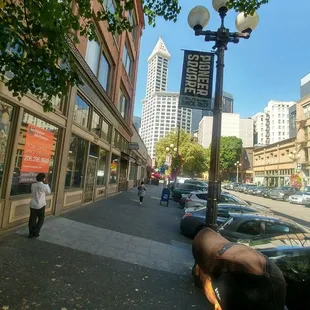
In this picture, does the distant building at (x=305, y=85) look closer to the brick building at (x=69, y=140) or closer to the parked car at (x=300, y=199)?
the parked car at (x=300, y=199)

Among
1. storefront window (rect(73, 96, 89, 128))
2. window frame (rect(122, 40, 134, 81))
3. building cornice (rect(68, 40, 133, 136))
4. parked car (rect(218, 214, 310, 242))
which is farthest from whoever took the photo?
window frame (rect(122, 40, 134, 81))

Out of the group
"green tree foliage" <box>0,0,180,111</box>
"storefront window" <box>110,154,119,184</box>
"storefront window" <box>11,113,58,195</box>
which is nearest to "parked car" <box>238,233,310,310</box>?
"green tree foliage" <box>0,0,180,111</box>

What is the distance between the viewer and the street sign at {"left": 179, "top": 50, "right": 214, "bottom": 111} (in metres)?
5.44

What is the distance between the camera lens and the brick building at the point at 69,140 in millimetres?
6730

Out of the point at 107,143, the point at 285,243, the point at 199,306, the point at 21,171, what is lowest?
the point at 199,306

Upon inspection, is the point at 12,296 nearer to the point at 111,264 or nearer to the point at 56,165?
the point at 111,264

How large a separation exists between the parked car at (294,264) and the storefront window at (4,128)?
6.34 metres

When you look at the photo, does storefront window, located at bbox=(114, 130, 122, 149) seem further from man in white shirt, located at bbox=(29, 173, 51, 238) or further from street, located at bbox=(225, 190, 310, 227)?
street, located at bbox=(225, 190, 310, 227)

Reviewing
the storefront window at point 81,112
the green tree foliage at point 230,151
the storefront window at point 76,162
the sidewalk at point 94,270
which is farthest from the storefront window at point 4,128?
the green tree foliage at point 230,151

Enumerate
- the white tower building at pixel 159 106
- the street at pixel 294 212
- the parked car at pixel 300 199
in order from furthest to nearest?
the white tower building at pixel 159 106 → the parked car at pixel 300 199 → the street at pixel 294 212

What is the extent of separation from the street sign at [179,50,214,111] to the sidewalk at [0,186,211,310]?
Result: 3676mm

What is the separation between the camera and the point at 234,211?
9.30m

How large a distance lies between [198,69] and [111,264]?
4.72m

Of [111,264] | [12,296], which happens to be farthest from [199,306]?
[12,296]
